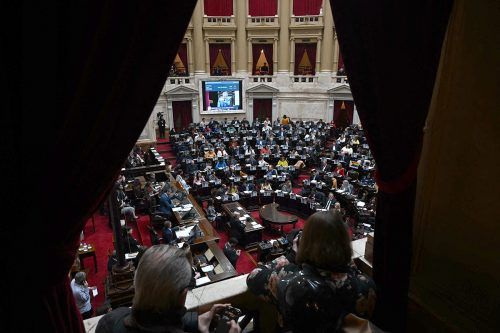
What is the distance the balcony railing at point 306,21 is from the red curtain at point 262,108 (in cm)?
462

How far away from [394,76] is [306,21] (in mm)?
19555

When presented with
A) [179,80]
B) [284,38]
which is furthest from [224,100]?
[284,38]

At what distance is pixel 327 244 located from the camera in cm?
176

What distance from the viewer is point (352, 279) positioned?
1803mm

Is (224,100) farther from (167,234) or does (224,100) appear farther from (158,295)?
(158,295)

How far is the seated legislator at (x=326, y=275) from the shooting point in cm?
169

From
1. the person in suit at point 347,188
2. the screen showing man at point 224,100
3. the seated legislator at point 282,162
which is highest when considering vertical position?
the screen showing man at point 224,100

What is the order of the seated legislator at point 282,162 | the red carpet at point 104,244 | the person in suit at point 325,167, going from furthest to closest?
1. the seated legislator at point 282,162
2. the person in suit at point 325,167
3. the red carpet at point 104,244

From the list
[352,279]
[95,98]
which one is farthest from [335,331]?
[95,98]

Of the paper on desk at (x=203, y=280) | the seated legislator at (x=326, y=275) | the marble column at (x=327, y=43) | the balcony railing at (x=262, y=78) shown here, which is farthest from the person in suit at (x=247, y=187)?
the marble column at (x=327, y=43)

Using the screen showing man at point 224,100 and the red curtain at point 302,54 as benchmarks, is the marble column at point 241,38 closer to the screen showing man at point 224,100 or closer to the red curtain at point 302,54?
the screen showing man at point 224,100

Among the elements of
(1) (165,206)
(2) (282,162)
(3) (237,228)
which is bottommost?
(3) (237,228)

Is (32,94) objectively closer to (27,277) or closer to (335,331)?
(27,277)

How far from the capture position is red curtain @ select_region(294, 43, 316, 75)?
20750 mm
